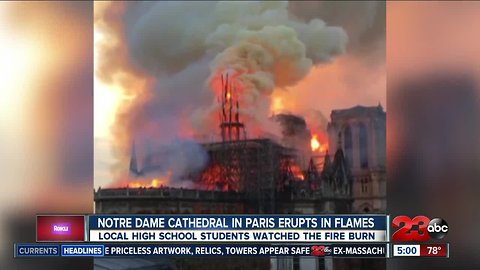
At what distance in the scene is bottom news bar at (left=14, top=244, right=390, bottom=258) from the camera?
258cm

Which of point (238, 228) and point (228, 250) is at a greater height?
point (238, 228)

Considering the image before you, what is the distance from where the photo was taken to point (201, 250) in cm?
259

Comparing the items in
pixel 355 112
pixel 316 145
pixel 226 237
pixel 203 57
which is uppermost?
pixel 203 57

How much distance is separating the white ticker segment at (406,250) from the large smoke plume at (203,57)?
1.19 metres

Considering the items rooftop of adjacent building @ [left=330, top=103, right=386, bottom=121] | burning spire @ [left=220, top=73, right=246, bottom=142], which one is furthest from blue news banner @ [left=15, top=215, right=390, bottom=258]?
rooftop of adjacent building @ [left=330, top=103, right=386, bottom=121]

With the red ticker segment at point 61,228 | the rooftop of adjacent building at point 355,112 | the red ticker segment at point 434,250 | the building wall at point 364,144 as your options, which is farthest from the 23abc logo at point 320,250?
the red ticker segment at point 61,228

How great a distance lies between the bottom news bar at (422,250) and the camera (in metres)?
2.55

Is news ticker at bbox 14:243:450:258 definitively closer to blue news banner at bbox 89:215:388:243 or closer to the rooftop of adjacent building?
blue news banner at bbox 89:215:388:243

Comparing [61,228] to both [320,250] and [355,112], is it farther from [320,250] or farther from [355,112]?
[355,112]

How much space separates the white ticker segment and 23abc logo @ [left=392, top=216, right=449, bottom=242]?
0.17 ft

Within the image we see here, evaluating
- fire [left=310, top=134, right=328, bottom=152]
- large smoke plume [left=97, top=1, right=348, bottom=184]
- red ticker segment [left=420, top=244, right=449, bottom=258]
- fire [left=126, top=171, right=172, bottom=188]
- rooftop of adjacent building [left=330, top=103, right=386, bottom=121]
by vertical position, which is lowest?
red ticker segment [left=420, top=244, right=449, bottom=258]

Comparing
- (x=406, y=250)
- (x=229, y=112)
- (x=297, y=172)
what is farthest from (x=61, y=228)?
(x=406, y=250)

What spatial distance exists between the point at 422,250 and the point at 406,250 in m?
0.11

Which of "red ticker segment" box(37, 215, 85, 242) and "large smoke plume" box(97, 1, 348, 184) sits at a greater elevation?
"large smoke plume" box(97, 1, 348, 184)
